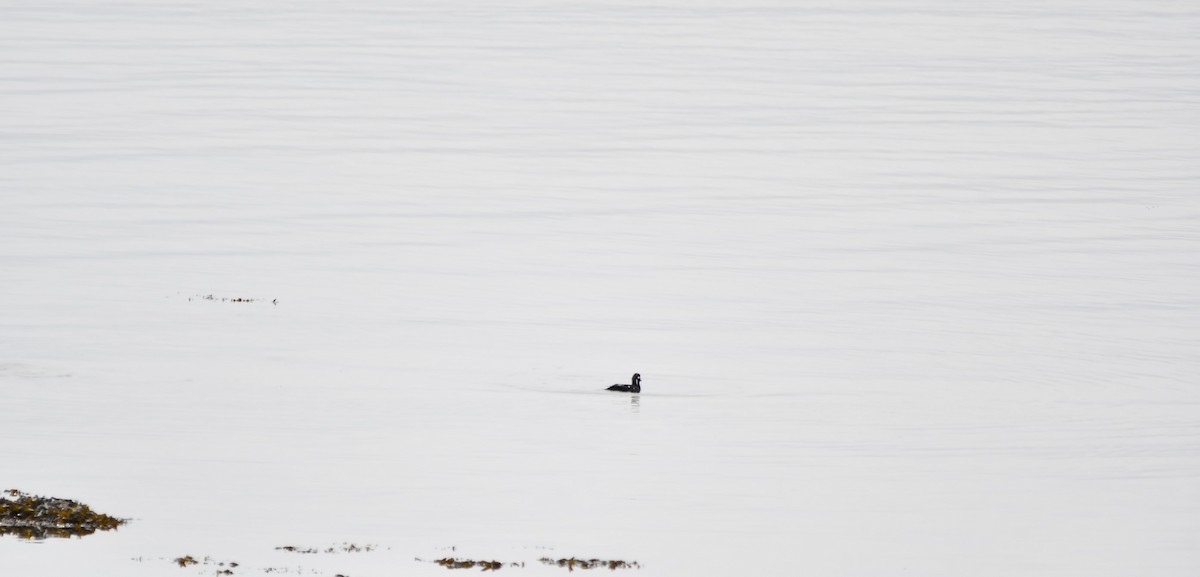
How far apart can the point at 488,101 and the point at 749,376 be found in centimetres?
4469

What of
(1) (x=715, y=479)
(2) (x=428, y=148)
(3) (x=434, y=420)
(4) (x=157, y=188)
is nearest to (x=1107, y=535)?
(1) (x=715, y=479)

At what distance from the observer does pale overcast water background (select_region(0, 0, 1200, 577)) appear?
23.5m

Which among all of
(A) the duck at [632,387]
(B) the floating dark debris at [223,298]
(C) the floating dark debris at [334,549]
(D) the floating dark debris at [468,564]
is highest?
(B) the floating dark debris at [223,298]

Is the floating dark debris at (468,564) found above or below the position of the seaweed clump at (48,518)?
below

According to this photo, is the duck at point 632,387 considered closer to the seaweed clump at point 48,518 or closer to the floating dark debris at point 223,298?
the floating dark debris at point 223,298

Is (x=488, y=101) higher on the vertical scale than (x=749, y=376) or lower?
higher

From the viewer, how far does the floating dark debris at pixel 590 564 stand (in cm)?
2084

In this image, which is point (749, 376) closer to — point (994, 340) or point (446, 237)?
point (994, 340)

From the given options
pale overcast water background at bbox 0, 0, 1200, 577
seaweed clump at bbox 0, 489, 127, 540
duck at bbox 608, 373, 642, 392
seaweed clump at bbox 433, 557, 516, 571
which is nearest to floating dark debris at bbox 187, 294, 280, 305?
pale overcast water background at bbox 0, 0, 1200, 577

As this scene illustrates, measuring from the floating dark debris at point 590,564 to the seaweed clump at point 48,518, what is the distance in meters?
4.53

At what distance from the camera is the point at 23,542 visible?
20516 mm

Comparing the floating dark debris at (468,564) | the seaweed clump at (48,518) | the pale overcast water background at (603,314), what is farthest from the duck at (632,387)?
the seaweed clump at (48,518)

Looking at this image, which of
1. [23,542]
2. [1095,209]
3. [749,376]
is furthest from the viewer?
[1095,209]

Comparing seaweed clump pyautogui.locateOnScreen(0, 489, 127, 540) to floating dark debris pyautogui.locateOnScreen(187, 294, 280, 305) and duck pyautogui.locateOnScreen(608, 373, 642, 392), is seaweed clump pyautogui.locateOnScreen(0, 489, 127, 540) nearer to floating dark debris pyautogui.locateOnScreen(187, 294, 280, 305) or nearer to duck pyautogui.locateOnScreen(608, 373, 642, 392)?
duck pyautogui.locateOnScreen(608, 373, 642, 392)
